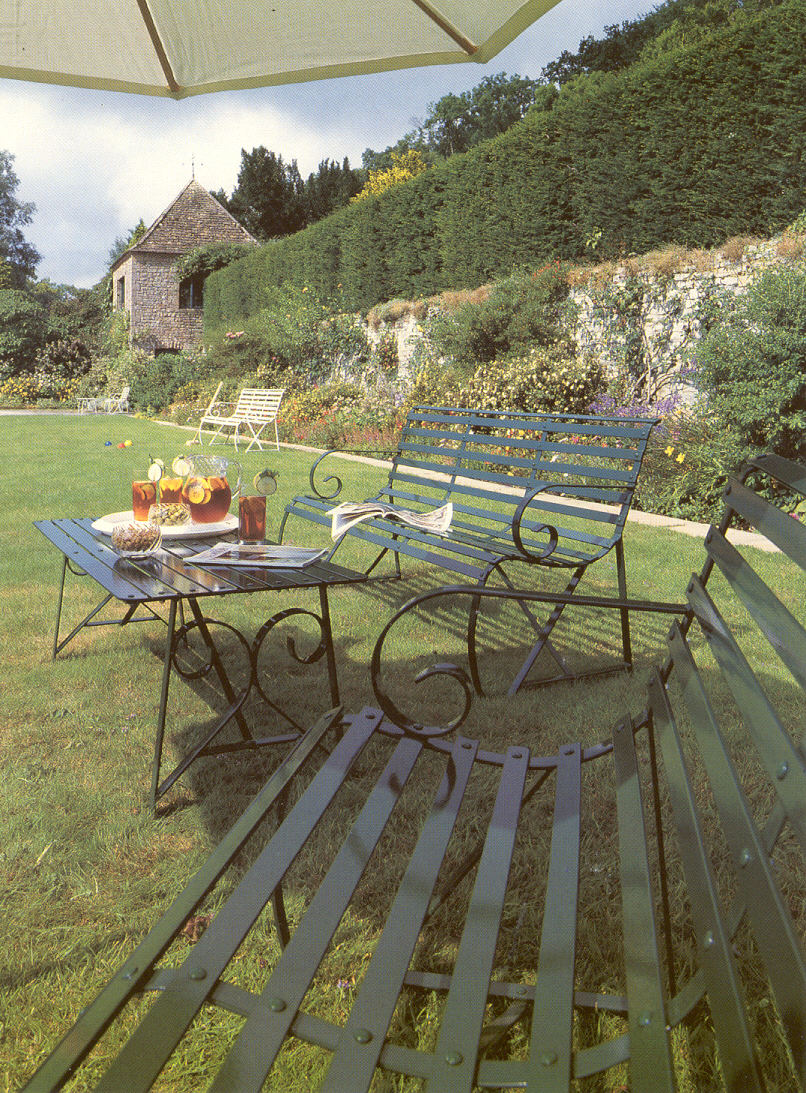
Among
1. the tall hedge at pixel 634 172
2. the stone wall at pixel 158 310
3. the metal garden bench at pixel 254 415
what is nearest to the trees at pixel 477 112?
the stone wall at pixel 158 310

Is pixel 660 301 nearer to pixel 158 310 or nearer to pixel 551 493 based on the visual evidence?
pixel 551 493

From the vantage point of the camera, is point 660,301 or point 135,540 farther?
point 660,301

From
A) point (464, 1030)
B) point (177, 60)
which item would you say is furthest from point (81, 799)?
point (177, 60)

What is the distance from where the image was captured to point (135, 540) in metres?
2.97

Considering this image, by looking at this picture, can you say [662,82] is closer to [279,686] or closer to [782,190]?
[782,190]

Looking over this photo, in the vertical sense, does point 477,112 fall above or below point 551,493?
above

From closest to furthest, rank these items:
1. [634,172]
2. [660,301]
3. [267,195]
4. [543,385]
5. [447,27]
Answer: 1. [447,27]
2. [660,301]
3. [543,385]
4. [634,172]
5. [267,195]

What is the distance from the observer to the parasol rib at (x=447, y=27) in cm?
236

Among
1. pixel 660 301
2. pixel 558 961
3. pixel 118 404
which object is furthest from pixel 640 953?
pixel 118 404

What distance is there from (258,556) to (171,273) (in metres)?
30.3

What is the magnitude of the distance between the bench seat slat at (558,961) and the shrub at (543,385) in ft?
28.5

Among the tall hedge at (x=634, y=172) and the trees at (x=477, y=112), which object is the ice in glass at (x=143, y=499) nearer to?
the tall hedge at (x=634, y=172)

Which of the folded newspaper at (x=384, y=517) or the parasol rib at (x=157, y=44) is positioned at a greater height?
the parasol rib at (x=157, y=44)

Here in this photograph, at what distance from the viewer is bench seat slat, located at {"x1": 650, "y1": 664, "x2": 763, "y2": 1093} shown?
Result: 0.89 metres
